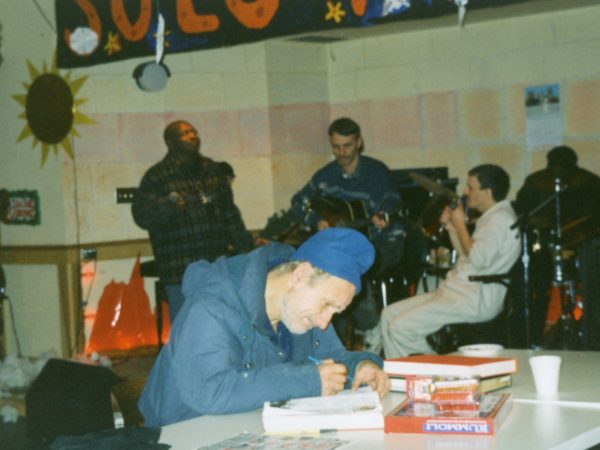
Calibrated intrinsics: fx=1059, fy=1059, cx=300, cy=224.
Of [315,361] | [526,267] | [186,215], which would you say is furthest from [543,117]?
[315,361]

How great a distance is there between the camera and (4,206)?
8.09 meters

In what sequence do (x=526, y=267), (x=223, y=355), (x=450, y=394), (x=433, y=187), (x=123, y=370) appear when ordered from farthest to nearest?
(x=123, y=370) < (x=433, y=187) < (x=526, y=267) < (x=223, y=355) < (x=450, y=394)

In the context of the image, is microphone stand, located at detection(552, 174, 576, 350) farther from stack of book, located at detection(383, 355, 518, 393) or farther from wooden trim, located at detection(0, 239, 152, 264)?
stack of book, located at detection(383, 355, 518, 393)

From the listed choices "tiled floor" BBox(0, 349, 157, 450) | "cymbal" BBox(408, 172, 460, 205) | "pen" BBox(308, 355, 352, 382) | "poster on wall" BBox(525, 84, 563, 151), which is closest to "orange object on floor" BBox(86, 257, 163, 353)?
"tiled floor" BBox(0, 349, 157, 450)

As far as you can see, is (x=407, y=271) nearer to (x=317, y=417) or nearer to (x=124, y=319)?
(x=124, y=319)

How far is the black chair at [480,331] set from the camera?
588 centimetres

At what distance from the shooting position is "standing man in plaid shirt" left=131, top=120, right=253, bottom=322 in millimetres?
6340

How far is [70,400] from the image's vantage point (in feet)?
10.8

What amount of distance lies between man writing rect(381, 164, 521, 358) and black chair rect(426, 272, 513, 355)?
0.06m

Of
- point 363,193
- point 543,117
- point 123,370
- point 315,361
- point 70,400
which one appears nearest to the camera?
point 315,361

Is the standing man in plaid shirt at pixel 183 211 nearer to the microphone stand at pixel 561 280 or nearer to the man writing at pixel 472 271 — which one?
the man writing at pixel 472 271

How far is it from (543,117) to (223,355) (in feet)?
19.7

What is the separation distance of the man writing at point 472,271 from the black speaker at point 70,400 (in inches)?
108

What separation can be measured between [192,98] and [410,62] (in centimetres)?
193
